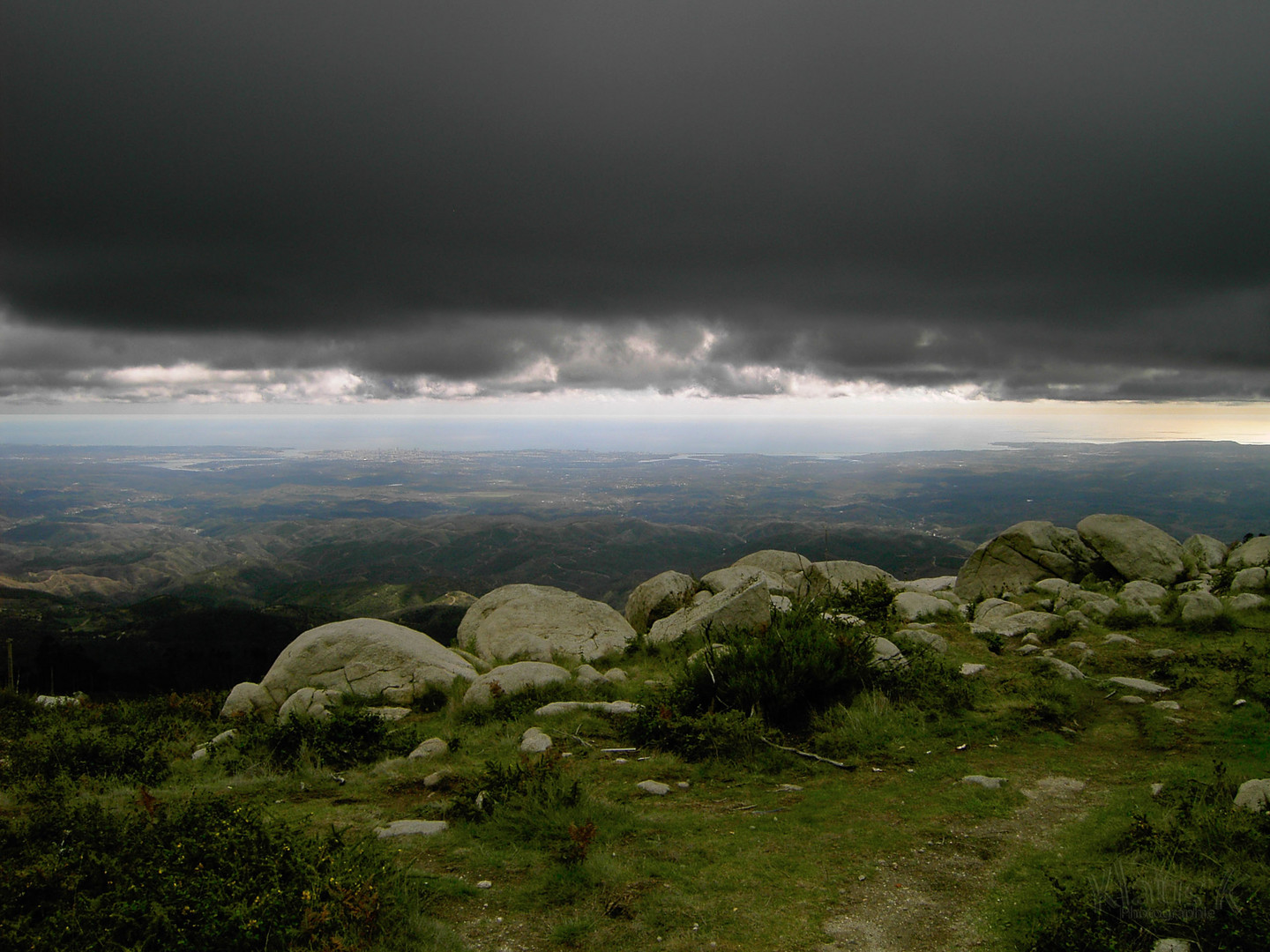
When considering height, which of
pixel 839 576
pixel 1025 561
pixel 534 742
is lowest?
pixel 534 742

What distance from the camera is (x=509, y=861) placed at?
5.57m

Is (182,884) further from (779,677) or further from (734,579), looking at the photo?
(734,579)

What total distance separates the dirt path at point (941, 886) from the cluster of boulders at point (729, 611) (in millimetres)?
4367

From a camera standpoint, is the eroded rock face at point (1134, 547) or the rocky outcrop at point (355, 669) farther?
the eroded rock face at point (1134, 547)

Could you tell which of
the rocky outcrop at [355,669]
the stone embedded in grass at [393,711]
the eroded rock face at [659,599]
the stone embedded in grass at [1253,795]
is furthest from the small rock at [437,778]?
the eroded rock face at [659,599]

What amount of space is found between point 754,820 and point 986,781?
275 cm

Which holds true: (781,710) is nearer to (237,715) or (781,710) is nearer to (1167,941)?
(1167,941)

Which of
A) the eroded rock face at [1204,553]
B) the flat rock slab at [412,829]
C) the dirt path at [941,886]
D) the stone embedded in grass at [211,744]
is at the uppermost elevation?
the eroded rock face at [1204,553]

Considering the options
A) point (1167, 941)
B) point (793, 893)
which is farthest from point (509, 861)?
point (1167, 941)

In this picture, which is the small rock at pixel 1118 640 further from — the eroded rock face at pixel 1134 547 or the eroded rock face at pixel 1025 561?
the eroded rock face at pixel 1134 547

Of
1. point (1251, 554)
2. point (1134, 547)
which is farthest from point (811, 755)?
point (1251, 554)

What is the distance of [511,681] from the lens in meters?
11.6

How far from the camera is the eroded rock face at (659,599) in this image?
1891 cm

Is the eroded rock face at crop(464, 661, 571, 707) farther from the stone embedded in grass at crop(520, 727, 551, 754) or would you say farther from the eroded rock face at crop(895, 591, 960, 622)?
the eroded rock face at crop(895, 591, 960, 622)
